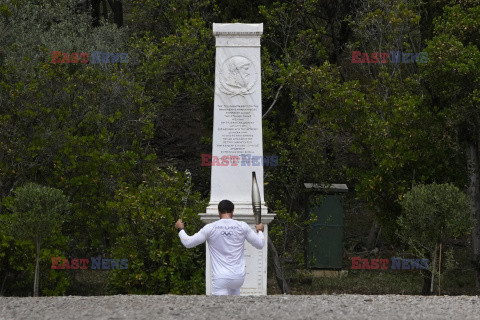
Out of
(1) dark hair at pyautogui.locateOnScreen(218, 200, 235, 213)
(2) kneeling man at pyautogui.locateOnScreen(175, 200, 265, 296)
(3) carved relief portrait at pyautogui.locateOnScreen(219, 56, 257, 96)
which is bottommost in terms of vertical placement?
(2) kneeling man at pyautogui.locateOnScreen(175, 200, 265, 296)


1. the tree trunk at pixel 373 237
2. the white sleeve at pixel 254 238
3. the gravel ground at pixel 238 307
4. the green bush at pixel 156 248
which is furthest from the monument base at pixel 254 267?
the tree trunk at pixel 373 237

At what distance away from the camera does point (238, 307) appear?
8.13 metres

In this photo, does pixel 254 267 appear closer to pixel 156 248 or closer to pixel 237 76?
pixel 156 248

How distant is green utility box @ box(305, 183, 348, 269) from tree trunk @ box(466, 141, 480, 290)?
3.00m

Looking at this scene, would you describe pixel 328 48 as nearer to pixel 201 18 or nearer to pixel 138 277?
pixel 201 18

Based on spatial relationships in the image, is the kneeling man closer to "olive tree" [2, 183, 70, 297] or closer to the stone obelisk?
the stone obelisk

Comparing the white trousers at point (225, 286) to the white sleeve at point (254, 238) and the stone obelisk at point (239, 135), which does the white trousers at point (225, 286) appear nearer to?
the white sleeve at point (254, 238)

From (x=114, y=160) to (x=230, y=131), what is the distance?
588cm

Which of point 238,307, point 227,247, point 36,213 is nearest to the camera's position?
point 238,307

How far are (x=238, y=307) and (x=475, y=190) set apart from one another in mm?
10601

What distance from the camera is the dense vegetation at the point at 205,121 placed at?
1438 cm

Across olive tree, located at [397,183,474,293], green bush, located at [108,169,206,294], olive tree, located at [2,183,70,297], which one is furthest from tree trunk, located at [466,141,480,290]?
olive tree, located at [2,183,70,297]

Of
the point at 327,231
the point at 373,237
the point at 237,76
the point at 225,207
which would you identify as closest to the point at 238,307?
the point at 225,207

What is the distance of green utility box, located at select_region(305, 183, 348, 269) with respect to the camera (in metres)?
19.3
